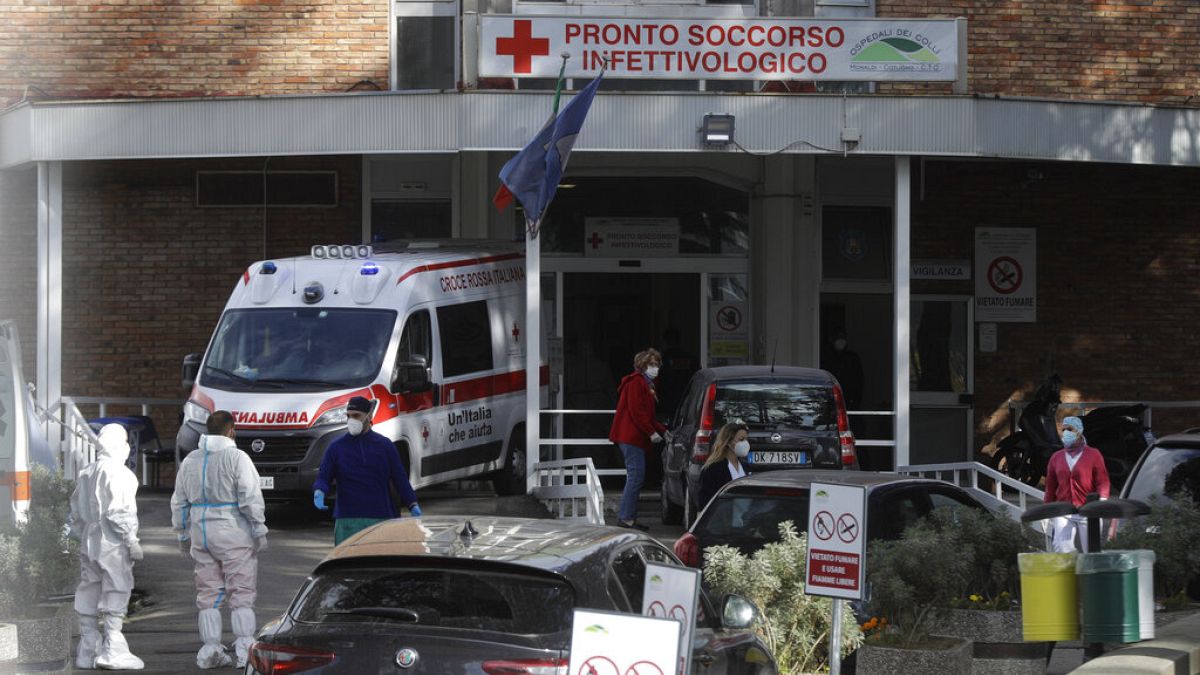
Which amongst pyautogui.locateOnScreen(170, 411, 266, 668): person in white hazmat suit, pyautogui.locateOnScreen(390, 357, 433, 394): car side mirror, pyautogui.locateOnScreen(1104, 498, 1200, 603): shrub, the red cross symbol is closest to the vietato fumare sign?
the red cross symbol

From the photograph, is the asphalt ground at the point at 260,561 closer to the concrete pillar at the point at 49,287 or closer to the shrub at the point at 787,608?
the concrete pillar at the point at 49,287

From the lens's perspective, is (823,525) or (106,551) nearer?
(823,525)

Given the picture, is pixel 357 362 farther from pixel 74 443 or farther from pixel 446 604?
pixel 446 604

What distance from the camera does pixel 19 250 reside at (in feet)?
70.1

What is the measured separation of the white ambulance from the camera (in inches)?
642

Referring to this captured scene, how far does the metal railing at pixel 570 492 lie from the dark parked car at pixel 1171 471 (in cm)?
491

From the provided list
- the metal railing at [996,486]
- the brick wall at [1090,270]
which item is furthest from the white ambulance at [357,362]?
the brick wall at [1090,270]

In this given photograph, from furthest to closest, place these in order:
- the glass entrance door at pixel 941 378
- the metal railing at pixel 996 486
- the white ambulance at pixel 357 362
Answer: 1. the glass entrance door at pixel 941 378
2. the white ambulance at pixel 357 362
3. the metal railing at pixel 996 486

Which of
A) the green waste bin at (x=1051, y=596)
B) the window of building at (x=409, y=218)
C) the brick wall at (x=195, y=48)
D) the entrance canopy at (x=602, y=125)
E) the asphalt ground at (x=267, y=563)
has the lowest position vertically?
the asphalt ground at (x=267, y=563)

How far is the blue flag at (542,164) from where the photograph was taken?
54.2ft

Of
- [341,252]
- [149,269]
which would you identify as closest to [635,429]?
[341,252]

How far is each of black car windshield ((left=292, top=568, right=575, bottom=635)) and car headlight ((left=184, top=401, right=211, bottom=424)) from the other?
10288 mm

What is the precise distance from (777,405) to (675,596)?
928cm

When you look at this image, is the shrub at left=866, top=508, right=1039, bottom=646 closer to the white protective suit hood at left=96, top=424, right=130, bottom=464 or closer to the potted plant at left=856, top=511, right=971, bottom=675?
the potted plant at left=856, top=511, right=971, bottom=675
